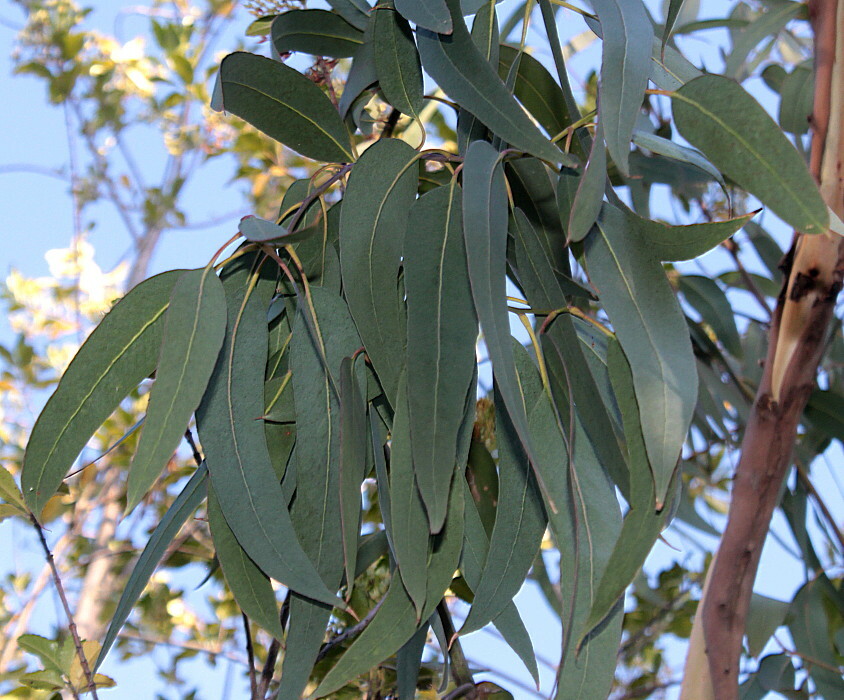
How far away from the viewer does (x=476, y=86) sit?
19.6 inches

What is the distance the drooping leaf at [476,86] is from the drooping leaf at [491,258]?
0.06ft

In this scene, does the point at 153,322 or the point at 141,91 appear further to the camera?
the point at 141,91

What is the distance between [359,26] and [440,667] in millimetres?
612

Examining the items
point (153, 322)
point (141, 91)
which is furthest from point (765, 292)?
point (141, 91)

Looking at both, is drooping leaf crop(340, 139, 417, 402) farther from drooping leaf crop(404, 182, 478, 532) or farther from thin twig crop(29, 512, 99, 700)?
thin twig crop(29, 512, 99, 700)

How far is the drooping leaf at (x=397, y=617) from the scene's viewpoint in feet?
1.53

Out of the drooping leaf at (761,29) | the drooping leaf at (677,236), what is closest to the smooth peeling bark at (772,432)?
the drooping leaf at (761,29)

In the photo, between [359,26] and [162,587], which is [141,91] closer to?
[162,587]

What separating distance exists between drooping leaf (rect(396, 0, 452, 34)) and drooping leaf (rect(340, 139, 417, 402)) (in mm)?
88

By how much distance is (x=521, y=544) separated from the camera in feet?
1.73

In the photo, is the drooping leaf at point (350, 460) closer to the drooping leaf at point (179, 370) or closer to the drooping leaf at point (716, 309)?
the drooping leaf at point (179, 370)

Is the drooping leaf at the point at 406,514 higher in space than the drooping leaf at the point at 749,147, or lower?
lower

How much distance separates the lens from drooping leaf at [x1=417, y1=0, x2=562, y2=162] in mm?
469

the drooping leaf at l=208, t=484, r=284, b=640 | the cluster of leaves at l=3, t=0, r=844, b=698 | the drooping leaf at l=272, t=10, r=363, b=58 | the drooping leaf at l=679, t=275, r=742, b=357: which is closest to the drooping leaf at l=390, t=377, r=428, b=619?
the cluster of leaves at l=3, t=0, r=844, b=698
